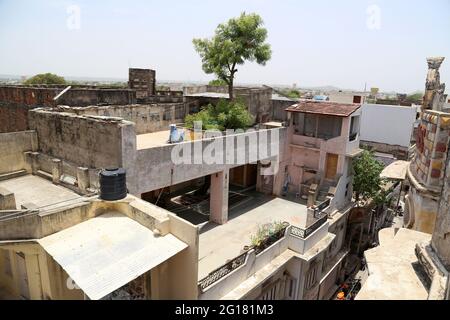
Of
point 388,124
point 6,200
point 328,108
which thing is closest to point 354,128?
point 328,108

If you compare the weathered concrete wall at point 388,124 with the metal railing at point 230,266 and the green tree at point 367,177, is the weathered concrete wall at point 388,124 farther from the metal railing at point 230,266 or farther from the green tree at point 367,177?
the metal railing at point 230,266

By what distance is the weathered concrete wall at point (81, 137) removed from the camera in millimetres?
12539

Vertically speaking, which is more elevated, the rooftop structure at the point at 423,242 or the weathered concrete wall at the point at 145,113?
the weathered concrete wall at the point at 145,113

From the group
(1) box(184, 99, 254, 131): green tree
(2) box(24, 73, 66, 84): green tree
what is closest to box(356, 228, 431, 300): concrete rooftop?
(1) box(184, 99, 254, 131): green tree

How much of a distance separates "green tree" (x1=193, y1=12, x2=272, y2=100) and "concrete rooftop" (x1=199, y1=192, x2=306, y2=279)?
9610mm

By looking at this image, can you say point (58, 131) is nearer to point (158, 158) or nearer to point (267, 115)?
point (158, 158)

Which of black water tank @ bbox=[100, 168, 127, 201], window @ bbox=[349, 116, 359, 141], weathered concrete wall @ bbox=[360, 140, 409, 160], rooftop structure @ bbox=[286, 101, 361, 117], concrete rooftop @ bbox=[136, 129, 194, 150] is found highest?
rooftop structure @ bbox=[286, 101, 361, 117]

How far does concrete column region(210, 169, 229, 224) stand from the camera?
57.0 feet

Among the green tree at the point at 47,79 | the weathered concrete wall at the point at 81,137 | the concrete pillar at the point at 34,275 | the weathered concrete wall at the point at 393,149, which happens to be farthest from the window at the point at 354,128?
the green tree at the point at 47,79

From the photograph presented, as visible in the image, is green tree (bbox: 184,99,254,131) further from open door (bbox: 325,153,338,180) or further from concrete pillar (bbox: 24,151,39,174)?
concrete pillar (bbox: 24,151,39,174)

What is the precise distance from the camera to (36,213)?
8.80 meters

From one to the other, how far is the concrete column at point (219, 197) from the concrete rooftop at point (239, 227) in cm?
42
